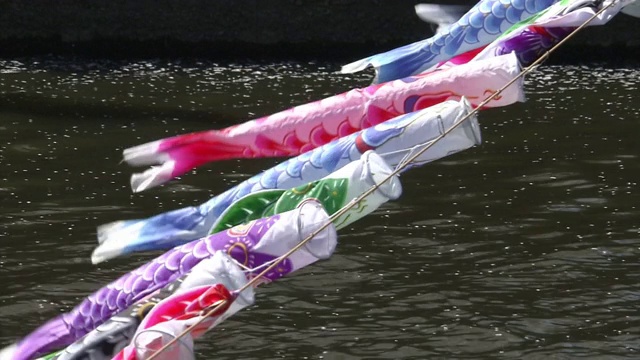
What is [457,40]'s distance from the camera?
6.64 meters

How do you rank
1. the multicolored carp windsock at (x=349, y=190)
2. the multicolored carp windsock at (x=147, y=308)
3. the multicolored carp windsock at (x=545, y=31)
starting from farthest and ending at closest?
the multicolored carp windsock at (x=545, y=31), the multicolored carp windsock at (x=349, y=190), the multicolored carp windsock at (x=147, y=308)

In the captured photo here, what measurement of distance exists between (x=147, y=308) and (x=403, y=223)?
5.49m

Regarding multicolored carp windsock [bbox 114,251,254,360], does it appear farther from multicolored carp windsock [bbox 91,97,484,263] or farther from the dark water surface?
the dark water surface

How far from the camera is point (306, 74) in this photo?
16547 millimetres

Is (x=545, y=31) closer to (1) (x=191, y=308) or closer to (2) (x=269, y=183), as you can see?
(2) (x=269, y=183)

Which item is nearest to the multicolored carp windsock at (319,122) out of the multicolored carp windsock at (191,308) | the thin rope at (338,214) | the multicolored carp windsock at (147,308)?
the thin rope at (338,214)

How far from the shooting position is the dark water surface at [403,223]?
8273 millimetres

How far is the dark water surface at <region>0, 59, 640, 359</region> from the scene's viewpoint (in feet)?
27.1

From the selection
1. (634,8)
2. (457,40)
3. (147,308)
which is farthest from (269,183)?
(634,8)

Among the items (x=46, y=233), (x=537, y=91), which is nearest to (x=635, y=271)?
(x=46, y=233)

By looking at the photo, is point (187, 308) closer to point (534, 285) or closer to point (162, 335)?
point (162, 335)

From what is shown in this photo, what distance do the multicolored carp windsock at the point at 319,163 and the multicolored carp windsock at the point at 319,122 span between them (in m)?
0.27

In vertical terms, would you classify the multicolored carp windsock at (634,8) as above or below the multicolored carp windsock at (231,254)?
above

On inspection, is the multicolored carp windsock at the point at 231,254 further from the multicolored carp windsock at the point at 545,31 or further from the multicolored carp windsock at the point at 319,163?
the multicolored carp windsock at the point at 545,31
